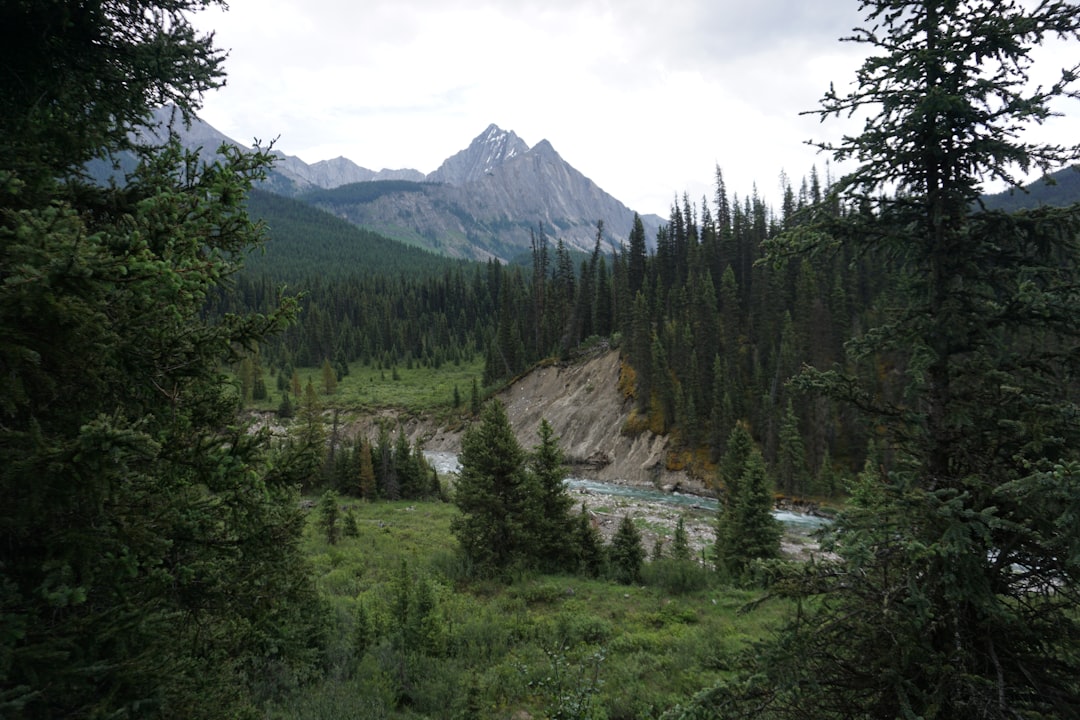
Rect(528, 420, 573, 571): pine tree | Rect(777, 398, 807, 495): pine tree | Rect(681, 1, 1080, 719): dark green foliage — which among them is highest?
Rect(681, 1, 1080, 719): dark green foliage

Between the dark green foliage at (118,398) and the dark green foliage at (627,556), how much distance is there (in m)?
14.3

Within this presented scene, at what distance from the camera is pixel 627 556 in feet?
62.4

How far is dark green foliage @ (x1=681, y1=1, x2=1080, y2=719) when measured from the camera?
4.55 metres

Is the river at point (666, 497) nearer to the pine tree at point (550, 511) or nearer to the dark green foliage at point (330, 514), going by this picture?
the dark green foliage at point (330, 514)

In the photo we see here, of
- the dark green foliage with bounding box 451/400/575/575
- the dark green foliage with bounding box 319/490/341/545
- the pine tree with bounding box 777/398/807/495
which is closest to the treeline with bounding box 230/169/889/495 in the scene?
the pine tree with bounding box 777/398/807/495

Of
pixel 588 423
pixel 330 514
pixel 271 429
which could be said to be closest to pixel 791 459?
pixel 588 423

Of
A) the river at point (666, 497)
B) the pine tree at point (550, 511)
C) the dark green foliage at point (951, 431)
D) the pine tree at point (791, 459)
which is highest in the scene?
the dark green foliage at point (951, 431)

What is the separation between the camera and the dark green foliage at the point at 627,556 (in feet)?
60.6

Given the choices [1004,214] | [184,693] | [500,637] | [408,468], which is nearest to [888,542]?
[1004,214]

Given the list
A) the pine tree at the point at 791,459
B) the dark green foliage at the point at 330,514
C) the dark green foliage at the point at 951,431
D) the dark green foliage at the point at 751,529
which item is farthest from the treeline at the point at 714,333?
the dark green foliage at the point at 951,431

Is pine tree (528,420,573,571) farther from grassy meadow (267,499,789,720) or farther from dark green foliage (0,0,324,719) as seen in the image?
dark green foliage (0,0,324,719)

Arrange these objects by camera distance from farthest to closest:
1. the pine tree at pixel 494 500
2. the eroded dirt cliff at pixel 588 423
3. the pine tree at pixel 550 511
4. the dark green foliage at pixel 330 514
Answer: the eroded dirt cliff at pixel 588 423 < the dark green foliage at pixel 330 514 < the pine tree at pixel 550 511 < the pine tree at pixel 494 500

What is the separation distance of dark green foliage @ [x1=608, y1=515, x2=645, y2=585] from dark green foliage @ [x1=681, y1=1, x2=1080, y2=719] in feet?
43.4

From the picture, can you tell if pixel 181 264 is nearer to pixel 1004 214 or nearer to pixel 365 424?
pixel 1004 214
